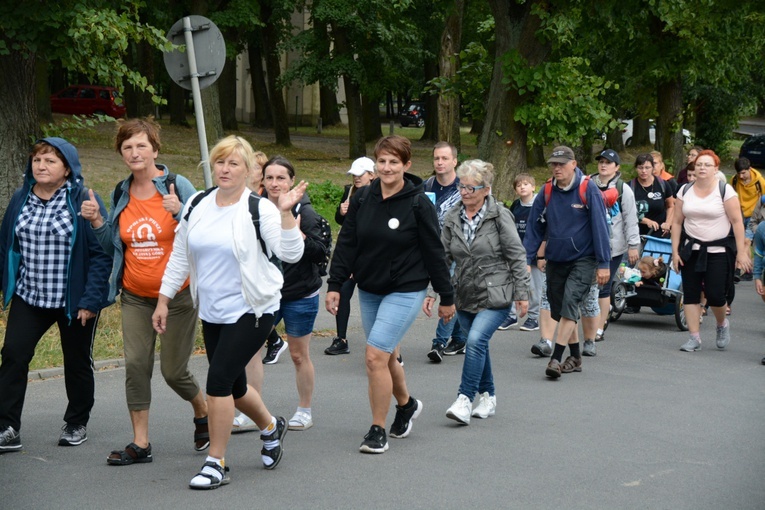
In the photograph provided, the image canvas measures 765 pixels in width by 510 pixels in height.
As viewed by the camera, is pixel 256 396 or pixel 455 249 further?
pixel 455 249

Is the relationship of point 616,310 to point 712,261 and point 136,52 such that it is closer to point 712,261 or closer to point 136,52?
point 712,261

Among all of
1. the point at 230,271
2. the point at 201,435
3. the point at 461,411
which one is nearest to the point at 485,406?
the point at 461,411

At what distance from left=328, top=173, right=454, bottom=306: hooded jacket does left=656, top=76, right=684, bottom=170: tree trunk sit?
852 inches

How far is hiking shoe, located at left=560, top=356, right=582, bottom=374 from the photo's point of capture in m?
9.62

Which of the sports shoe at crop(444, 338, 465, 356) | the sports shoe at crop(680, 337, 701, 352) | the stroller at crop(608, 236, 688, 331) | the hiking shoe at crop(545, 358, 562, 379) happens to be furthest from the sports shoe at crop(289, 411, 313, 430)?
the stroller at crop(608, 236, 688, 331)

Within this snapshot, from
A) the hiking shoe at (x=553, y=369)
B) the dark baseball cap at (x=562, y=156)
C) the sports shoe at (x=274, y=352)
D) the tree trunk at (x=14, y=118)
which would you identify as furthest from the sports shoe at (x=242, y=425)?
the tree trunk at (x=14, y=118)

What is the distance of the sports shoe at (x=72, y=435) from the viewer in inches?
268

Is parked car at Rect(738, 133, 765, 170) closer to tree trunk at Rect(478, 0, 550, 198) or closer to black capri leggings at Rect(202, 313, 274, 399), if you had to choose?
tree trunk at Rect(478, 0, 550, 198)

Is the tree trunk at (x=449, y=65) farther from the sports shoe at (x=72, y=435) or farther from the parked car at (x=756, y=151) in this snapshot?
the parked car at (x=756, y=151)

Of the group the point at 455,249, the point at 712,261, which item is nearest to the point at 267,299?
the point at 455,249

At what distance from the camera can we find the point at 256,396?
6.24 m

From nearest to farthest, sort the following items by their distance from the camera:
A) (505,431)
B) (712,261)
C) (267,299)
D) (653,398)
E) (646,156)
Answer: (267,299) → (505,431) → (653,398) → (712,261) → (646,156)

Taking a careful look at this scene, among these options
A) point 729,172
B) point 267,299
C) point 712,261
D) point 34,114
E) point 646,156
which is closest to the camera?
point 267,299

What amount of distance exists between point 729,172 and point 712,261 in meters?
31.1
